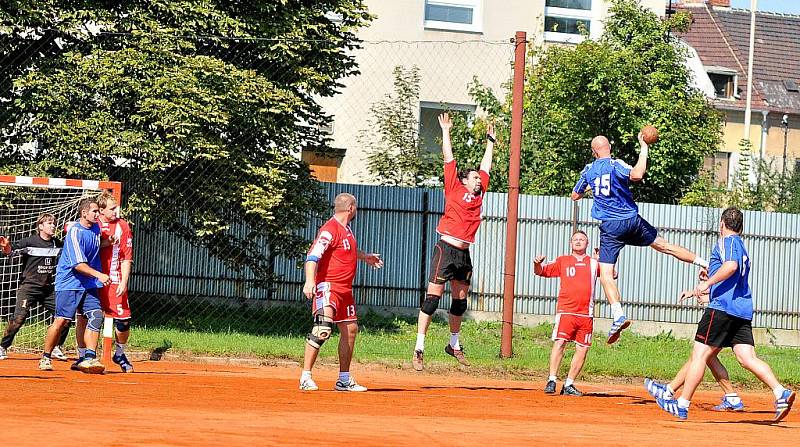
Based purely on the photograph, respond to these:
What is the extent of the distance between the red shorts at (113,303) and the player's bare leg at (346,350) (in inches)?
146

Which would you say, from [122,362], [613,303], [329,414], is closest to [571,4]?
[613,303]

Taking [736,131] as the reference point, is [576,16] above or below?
above

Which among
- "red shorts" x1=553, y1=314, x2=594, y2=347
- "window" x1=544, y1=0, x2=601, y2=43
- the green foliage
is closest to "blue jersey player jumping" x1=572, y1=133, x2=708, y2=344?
"red shorts" x1=553, y1=314, x2=594, y2=347

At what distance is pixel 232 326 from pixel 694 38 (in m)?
30.1

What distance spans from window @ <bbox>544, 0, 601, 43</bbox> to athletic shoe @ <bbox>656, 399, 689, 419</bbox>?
22295 millimetres

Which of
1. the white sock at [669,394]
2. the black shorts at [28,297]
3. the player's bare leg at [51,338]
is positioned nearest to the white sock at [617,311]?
the white sock at [669,394]

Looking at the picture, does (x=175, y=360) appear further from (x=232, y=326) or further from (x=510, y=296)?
(x=510, y=296)

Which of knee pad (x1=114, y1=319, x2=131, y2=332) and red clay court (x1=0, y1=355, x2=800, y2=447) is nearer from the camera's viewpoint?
red clay court (x1=0, y1=355, x2=800, y2=447)

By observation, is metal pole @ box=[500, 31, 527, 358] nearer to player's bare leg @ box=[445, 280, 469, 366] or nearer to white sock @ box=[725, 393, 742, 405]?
player's bare leg @ box=[445, 280, 469, 366]

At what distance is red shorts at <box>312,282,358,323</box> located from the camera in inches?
517

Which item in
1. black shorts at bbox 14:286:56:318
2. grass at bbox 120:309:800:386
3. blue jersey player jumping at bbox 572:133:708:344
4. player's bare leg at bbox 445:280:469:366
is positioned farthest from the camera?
grass at bbox 120:309:800:386

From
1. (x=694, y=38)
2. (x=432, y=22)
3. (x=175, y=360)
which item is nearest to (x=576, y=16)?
(x=432, y=22)

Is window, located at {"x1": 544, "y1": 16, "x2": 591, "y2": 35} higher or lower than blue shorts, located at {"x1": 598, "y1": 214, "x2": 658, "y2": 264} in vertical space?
higher

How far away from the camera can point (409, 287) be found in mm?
22875
